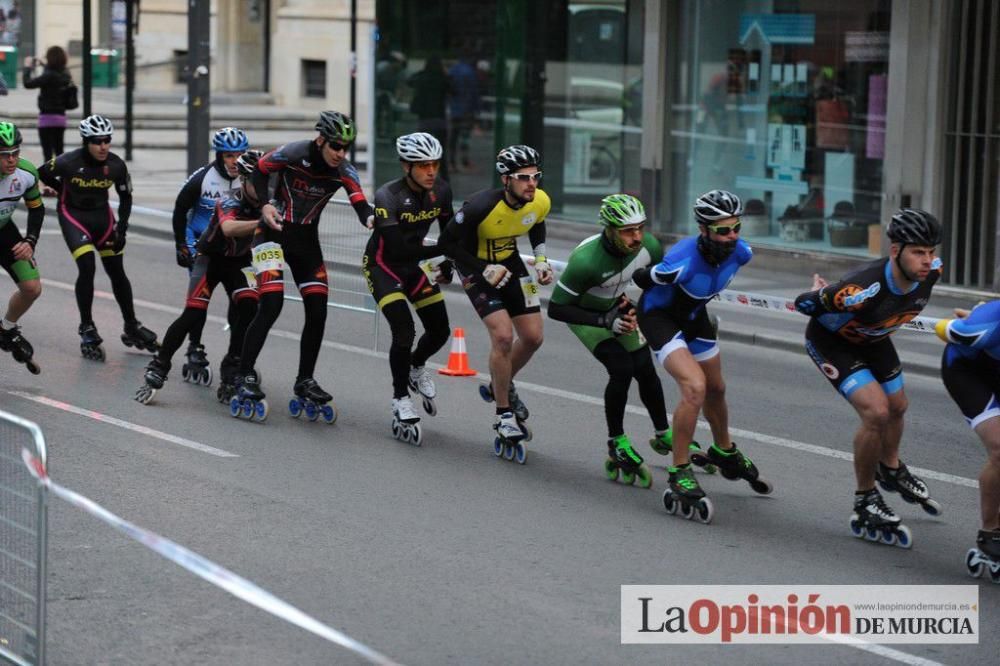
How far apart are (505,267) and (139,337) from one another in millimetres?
4378

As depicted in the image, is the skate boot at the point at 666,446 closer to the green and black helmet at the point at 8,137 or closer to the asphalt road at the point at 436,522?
the asphalt road at the point at 436,522

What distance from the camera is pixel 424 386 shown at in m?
10.9

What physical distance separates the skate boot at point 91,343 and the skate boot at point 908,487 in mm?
6605

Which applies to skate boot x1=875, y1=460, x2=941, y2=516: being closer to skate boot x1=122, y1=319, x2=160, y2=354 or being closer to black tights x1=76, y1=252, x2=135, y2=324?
skate boot x1=122, y1=319, x2=160, y2=354

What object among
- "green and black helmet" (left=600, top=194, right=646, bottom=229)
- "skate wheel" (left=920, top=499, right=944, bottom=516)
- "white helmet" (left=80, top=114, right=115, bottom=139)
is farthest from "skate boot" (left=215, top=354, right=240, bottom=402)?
"skate wheel" (left=920, top=499, right=944, bottom=516)

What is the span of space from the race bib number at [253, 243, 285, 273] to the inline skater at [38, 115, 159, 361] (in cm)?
244

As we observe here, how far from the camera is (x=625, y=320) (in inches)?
356

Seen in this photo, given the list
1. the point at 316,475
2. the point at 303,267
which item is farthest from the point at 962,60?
the point at 316,475

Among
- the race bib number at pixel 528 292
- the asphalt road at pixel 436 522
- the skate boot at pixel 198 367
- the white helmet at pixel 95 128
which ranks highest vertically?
the white helmet at pixel 95 128

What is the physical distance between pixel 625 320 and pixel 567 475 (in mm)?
1171

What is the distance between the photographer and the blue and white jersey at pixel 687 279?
8750mm

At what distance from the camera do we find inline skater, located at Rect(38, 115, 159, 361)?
12.9m

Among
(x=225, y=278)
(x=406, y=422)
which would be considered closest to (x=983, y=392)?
(x=406, y=422)

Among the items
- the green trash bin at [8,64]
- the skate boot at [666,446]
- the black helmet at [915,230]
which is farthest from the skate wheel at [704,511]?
the green trash bin at [8,64]
